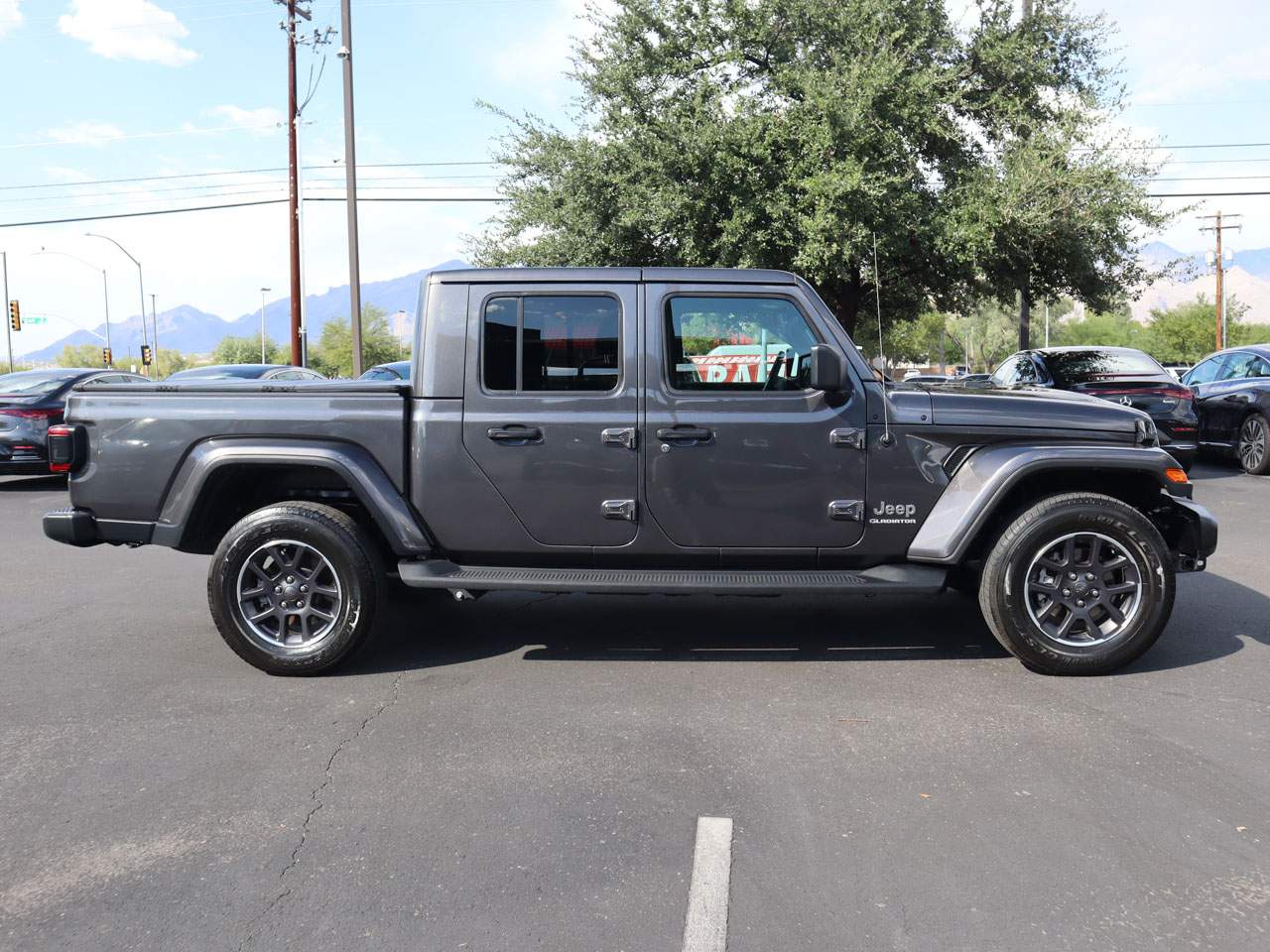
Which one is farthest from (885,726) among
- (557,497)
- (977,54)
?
(977,54)

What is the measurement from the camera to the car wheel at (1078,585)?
4500mm

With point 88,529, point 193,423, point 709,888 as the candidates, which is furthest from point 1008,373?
point 709,888

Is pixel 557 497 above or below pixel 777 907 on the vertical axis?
above

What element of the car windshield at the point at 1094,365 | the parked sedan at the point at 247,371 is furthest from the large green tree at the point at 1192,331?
the parked sedan at the point at 247,371

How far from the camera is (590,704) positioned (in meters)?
4.28

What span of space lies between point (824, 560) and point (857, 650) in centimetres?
66

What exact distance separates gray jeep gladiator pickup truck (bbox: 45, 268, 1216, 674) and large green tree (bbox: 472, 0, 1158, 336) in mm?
10684

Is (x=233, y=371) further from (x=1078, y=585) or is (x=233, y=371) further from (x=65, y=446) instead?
(x=1078, y=585)

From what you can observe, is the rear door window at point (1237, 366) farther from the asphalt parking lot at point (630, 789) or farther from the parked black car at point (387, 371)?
the parked black car at point (387, 371)

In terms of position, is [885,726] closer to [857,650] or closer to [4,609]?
[857,650]

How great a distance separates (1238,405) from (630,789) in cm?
1210

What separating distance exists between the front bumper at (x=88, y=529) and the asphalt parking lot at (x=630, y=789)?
0.67 m

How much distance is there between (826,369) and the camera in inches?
175

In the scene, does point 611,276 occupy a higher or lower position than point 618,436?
higher
